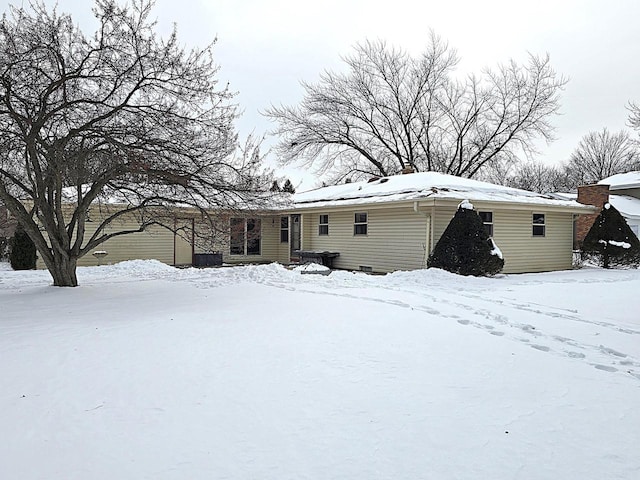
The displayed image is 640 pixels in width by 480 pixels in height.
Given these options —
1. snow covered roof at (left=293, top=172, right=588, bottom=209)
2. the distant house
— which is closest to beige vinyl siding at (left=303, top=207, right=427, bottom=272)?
snow covered roof at (left=293, top=172, right=588, bottom=209)

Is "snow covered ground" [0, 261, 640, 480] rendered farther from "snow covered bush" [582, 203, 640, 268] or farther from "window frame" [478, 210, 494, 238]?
"snow covered bush" [582, 203, 640, 268]

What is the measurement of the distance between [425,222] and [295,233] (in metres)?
7.48

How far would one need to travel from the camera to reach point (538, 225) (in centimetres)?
1661

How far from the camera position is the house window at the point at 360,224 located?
668 inches

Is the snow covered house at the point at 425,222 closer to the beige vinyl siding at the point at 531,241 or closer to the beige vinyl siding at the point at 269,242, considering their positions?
the beige vinyl siding at the point at 531,241

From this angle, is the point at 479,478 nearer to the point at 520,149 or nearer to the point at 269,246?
the point at 269,246

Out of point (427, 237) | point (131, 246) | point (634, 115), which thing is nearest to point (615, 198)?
point (634, 115)

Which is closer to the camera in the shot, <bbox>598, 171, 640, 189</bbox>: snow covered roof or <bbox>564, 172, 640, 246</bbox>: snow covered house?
<bbox>564, 172, 640, 246</bbox>: snow covered house

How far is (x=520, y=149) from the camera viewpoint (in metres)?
31.7

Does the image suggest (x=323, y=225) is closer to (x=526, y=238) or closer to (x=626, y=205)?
(x=526, y=238)

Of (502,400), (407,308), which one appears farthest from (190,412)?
(407,308)

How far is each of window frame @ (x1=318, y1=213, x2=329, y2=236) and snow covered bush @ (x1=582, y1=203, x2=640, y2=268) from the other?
9084mm

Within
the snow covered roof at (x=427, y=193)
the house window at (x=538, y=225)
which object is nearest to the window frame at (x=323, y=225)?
the snow covered roof at (x=427, y=193)

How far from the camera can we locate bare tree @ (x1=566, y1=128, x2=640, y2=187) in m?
43.1
